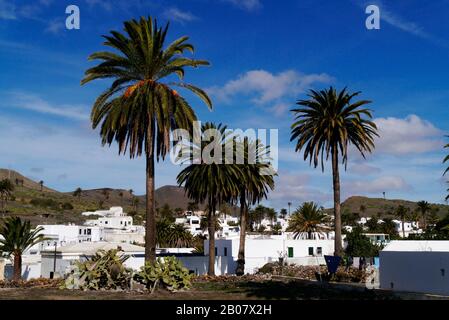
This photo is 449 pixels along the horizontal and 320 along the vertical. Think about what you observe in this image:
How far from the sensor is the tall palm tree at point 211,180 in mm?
49375

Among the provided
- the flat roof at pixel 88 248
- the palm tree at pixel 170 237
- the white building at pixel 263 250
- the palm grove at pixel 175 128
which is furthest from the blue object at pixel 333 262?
the palm tree at pixel 170 237

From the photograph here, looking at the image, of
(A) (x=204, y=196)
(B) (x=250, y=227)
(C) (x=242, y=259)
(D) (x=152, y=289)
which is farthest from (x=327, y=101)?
(B) (x=250, y=227)

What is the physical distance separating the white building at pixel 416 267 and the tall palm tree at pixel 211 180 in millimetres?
17126

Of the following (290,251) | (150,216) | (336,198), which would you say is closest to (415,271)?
(336,198)

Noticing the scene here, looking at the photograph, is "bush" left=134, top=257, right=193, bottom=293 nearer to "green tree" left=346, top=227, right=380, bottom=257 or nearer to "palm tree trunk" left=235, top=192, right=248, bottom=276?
"palm tree trunk" left=235, top=192, right=248, bottom=276

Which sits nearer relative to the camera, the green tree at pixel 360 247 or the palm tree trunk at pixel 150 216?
the palm tree trunk at pixel 150 216

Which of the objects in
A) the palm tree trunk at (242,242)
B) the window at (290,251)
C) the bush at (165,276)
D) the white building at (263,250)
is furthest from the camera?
the window at (290,251)

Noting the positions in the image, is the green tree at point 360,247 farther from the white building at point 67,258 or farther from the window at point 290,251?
the white building at point 67,258

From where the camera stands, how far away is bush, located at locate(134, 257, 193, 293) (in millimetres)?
28953

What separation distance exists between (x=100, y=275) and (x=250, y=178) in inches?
938

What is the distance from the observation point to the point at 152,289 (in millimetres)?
28578
